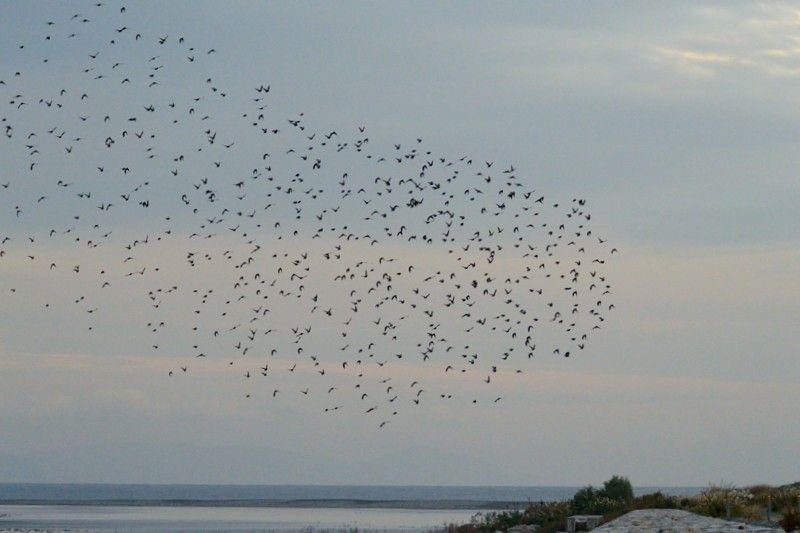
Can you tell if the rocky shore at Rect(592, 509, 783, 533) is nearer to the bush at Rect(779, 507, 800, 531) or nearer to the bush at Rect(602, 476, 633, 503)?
the bush at Rect(779, 507, 800, 531)

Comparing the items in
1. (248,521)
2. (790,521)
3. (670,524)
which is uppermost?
(248,521)

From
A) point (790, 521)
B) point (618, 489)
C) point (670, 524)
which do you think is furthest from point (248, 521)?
point (790, 521)

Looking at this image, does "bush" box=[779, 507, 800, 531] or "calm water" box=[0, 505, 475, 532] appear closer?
"bush" box=[779, 507, 800, 531]

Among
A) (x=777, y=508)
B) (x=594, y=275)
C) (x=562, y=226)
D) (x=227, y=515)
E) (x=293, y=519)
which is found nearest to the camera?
(x=562, y=226)

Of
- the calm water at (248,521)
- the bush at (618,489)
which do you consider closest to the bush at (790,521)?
the bush at (618,489)

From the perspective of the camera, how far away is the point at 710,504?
181ft

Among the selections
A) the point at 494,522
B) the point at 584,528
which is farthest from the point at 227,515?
the point at 584,528

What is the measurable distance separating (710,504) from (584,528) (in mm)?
5718

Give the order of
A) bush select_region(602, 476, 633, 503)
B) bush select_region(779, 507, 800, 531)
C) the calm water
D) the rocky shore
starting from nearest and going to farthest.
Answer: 1. bush select_region(779, 507, 800, 531)
2. the rocky shore
3. bush select_region(602, 476, 633, 503)
4. the calm water

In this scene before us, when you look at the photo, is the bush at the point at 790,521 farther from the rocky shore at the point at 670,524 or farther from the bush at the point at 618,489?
the bush at the point at 618,489

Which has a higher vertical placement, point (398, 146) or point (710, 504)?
point (398, 146)

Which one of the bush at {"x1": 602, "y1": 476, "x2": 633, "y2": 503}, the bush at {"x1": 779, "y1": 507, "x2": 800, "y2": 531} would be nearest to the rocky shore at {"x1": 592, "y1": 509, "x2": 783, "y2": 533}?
the bush at {"x1": 779, "y1": 507, "x2": 800, "y2": 531}

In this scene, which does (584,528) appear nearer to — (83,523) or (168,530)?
(168,530)

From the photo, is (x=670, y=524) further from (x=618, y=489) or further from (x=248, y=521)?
(x=248, y=521)
